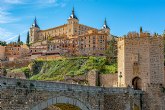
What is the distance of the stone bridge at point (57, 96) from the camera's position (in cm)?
1769

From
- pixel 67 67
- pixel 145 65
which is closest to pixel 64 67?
pixel 67 67

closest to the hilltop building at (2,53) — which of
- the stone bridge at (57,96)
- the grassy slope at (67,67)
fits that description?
the grassy slope at (67,67)

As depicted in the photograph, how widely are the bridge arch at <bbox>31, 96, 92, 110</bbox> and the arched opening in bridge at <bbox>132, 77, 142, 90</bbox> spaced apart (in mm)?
11317

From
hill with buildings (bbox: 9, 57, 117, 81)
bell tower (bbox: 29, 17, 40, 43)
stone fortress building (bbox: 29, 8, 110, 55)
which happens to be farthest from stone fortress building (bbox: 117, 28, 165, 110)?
bell tower (bbox: 29, 17, 40, 43)

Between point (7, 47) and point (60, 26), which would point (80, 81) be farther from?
point (60, 26)

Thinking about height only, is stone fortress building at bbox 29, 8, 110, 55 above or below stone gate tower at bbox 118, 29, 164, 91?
above

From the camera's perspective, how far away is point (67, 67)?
65250 millimetres

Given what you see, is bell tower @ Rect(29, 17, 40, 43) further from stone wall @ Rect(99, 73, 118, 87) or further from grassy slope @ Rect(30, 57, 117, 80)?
stone wall @ Rect(99, 73, 118, 87)

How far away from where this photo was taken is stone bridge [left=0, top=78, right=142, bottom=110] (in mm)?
17688

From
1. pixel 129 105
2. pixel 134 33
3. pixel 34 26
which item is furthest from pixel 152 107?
pixel 34 26

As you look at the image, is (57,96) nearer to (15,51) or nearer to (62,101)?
(62,101)

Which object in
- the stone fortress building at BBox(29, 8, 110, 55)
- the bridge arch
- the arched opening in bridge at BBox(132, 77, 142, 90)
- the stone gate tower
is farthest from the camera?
the stone fortress building at BBox(29, 8, 110, 55)

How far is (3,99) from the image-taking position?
56.3 ft

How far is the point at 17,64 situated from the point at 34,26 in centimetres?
4499
